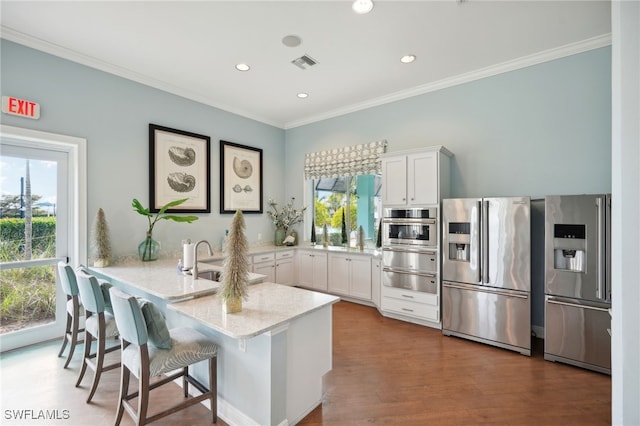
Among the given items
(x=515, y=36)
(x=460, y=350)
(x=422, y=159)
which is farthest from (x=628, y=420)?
(x=515, y=36)

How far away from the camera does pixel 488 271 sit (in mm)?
3191

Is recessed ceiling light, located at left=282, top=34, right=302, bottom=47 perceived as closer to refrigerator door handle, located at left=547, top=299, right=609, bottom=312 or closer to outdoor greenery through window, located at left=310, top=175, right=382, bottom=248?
outdoor greenery through window, located at left=310, top=175, right=382, bottom=248

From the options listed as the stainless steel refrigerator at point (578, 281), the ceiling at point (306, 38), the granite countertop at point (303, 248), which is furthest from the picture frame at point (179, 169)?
the stainless steel refrigerator at point (578, 281)

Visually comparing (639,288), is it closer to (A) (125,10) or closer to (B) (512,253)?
(B) (512,253)

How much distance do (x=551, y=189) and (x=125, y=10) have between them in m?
4.72

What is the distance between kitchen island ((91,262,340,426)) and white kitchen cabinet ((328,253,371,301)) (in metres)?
2.28

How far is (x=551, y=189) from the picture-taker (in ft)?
10.9

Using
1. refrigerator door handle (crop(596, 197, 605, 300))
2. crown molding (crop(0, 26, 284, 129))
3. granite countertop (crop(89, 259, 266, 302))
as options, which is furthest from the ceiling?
granite countertop (crop(89, 259, 266, 302))

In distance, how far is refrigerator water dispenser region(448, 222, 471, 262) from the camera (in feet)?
11.0

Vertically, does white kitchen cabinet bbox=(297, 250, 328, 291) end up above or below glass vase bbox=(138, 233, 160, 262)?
below

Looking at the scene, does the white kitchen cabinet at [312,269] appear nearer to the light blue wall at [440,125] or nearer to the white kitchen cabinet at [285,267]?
the white kitchen cabinet at [285,267]

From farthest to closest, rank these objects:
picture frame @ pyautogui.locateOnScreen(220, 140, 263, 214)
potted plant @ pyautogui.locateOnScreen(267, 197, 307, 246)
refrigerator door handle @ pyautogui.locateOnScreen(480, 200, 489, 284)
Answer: potted plant @ pyautogui.locateOnScreen(267, 197, 307, 246) → picture frame @ pyautogui.locateOnScreen(220, 140, 263, 214) → refrigerator door handle @ pyautogui.locateOnScreen(480, 200, 489, 284)

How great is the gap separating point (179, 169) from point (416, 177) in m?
3.36

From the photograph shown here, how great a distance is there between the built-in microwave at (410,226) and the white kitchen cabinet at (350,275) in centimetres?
68
